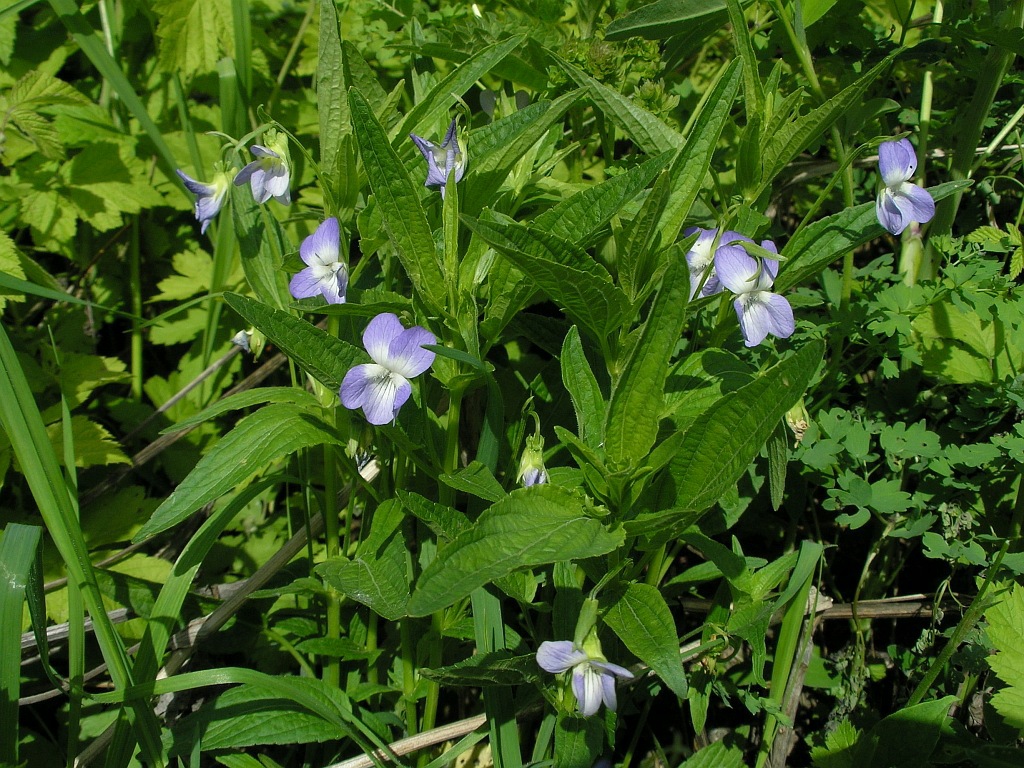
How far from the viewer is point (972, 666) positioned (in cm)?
172

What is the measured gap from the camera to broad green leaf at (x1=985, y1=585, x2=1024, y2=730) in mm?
1582

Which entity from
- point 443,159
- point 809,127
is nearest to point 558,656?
point 443,159

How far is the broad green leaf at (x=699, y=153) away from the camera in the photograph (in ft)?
5.02

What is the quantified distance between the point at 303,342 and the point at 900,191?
1.22 metres

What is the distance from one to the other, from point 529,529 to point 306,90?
222cm

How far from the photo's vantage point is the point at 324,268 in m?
1.59

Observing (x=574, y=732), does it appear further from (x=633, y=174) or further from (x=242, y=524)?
(x=242, y=524)

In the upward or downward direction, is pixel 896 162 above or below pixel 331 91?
below

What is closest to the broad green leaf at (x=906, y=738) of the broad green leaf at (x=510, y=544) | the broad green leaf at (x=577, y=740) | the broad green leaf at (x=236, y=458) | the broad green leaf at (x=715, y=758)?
the broad green leaf at (x=715, y=758)

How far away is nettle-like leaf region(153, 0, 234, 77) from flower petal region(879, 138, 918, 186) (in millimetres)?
2087

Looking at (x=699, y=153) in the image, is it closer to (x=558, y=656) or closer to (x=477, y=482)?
(x=477, y=482)

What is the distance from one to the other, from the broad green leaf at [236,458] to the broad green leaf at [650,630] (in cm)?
64

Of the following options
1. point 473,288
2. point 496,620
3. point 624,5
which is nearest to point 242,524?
point 496,620

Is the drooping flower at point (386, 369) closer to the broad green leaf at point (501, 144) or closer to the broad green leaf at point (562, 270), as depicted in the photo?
the broad green leaf at point (562, 270)
